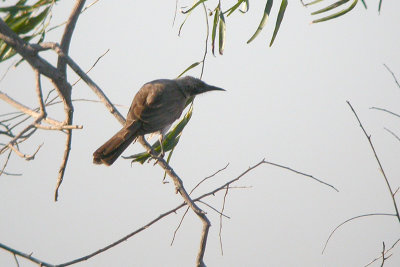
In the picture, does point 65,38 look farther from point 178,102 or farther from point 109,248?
point 178,102

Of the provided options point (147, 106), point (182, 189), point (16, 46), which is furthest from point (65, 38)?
point (147, 106)

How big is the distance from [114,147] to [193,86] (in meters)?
1.39

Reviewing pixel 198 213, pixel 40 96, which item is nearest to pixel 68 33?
pixel 40 96

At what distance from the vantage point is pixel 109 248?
2.80 m

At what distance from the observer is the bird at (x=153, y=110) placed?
15.1 ft

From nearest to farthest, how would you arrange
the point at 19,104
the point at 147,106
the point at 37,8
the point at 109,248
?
the point at 109,248 < the point at 19,104 < the point at 37,8 < the point at 147,106

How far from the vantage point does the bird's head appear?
5.68 metres

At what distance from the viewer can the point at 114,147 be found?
4598mm

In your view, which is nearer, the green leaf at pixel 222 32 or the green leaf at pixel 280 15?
the green leaf at pixel 280 15

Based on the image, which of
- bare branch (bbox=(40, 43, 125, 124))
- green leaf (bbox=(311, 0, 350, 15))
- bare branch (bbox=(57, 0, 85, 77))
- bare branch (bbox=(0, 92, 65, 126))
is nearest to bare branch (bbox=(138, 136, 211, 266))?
bare branch (bbox=(40, 43, 125, 124))

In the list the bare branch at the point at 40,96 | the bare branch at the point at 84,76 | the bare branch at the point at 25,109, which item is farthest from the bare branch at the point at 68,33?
the bare branch at the point at 25,109

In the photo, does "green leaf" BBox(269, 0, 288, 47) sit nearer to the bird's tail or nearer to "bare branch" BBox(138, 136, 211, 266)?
"bare branch" BBox(138, 136, 211, 266)

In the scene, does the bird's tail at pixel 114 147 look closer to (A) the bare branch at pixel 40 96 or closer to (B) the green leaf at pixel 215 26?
(B) the green leaf at pixel 215 26

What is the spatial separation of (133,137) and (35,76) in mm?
1663
